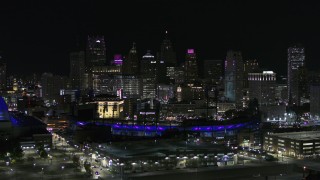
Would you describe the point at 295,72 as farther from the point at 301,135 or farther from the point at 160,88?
the point at 301,135

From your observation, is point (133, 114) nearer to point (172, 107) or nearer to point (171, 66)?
point (172, 107)

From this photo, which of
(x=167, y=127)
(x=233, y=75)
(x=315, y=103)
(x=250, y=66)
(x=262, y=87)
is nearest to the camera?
(x=167, y=127)

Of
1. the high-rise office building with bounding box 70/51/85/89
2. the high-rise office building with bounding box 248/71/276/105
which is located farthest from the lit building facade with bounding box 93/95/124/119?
the high-rise office building with bounding box 70/51/85/89

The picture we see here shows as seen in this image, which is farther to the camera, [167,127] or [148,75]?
[148,75]

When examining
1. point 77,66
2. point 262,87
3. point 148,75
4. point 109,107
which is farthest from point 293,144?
point 77,66

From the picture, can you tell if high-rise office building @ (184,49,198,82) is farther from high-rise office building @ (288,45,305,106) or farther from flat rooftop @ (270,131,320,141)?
flat rooftop @ (270,131,320,141)

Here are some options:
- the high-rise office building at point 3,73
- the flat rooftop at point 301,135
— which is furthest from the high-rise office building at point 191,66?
the flat rooftop at point 301,135
